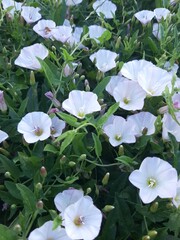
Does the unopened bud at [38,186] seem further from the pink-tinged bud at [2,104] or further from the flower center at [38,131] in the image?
the pink-tinged bud at [2,104]

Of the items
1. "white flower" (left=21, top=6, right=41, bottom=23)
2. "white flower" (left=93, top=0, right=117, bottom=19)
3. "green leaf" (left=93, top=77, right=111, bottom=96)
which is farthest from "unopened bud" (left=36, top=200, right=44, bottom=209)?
"white flower" (left=93, top=0, right=117, bottom=19)

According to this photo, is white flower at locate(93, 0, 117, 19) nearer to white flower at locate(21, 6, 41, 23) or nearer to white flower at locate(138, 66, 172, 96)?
white flower at locate(21, 6, 41, 23)

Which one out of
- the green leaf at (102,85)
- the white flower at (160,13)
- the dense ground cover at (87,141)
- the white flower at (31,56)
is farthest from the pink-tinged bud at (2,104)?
the white flower at (160,13)

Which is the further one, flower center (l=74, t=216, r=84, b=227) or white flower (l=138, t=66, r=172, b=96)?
white flower (l=138, t=66, r=172, b=96)

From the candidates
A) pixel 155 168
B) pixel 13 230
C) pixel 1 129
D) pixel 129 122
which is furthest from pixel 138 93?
pixel 13 230

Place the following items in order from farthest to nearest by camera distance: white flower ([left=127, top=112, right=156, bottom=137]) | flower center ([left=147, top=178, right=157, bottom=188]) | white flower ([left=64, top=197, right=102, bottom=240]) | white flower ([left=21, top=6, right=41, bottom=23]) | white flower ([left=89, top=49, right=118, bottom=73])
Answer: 1. white flower ([left=21, top=6, right=41, bottom=23])
2. white flower ([left=89, top=49, right=118, bottom=73])
3. white flower ([left=127, top=112, right=156, bottom=137])
4. flower center ([left=147, top=178, right=157, bottom=188])
5. white flower ([left=64, top=197, right=102, bottom=240])

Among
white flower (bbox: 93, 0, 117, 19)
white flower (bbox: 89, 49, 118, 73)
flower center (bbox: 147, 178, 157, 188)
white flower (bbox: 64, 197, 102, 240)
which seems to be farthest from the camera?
white flower (bbox: 93, 0, 117, 19)

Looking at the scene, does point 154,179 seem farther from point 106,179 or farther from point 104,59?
point 104,59
